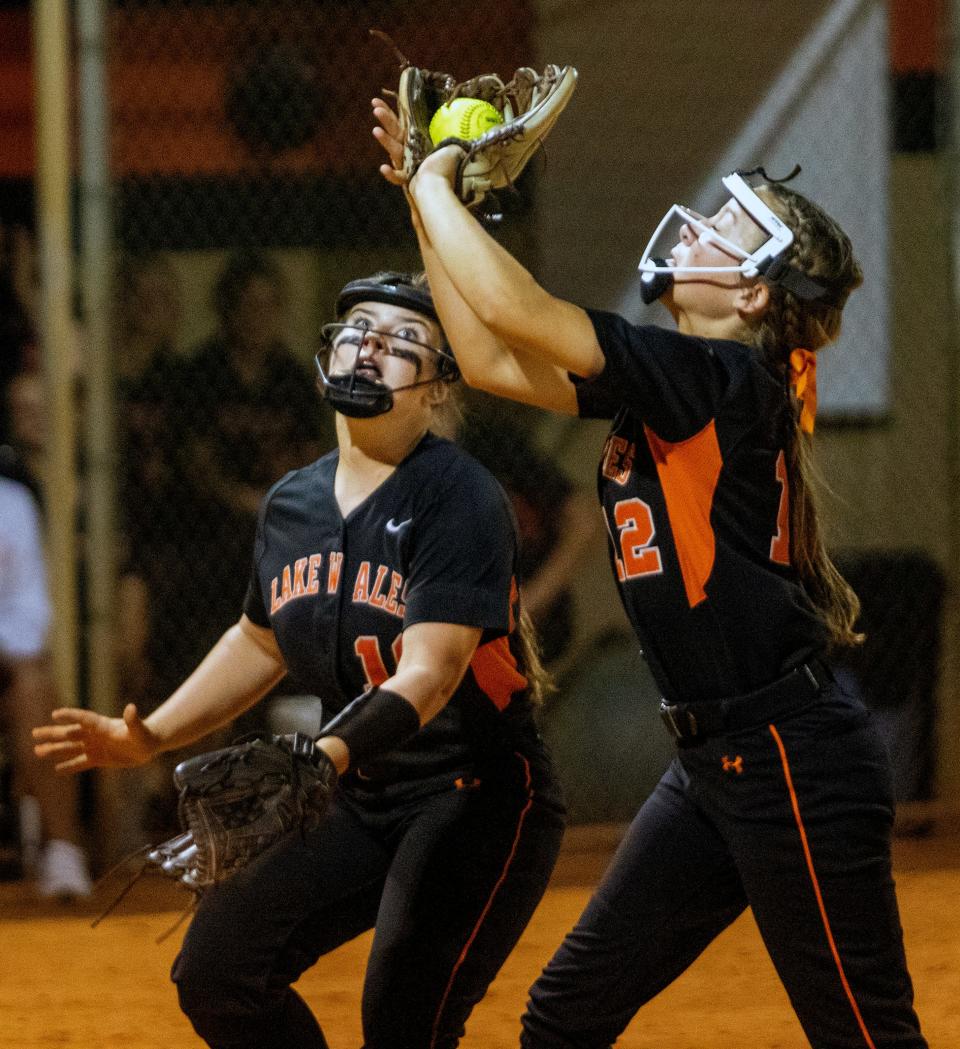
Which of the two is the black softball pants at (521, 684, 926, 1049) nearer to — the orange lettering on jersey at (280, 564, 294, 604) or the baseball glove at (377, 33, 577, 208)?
the orange lettering on jersey at (280, 564, 294, 604)

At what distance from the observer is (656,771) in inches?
264

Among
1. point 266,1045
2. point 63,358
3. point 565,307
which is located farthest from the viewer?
point 63,358

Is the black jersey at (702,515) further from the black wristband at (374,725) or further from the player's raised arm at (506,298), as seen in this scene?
the black wristband at (374,725)

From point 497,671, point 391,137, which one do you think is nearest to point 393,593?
point 497,671

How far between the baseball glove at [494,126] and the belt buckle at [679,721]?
0.91 m

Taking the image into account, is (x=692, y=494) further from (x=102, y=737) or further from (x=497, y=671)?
(x=102, y=737)

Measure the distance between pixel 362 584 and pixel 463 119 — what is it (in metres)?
0.86

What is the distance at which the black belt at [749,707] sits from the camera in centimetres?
290

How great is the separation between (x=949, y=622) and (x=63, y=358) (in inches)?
139

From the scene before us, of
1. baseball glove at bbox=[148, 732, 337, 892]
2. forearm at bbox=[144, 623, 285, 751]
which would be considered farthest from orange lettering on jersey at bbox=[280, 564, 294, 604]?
baseball glove at bbox=[148, 732, 337, 892]

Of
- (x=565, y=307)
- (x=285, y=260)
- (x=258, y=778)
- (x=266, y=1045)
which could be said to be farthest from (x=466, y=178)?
(x=285, y=260)

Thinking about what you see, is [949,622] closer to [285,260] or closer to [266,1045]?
[285,260]

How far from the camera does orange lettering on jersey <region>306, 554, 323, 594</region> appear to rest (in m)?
3.26

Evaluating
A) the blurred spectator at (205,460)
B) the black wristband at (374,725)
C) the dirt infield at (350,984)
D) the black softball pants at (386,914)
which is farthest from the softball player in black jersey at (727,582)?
the blurred spectator at (205,460)
